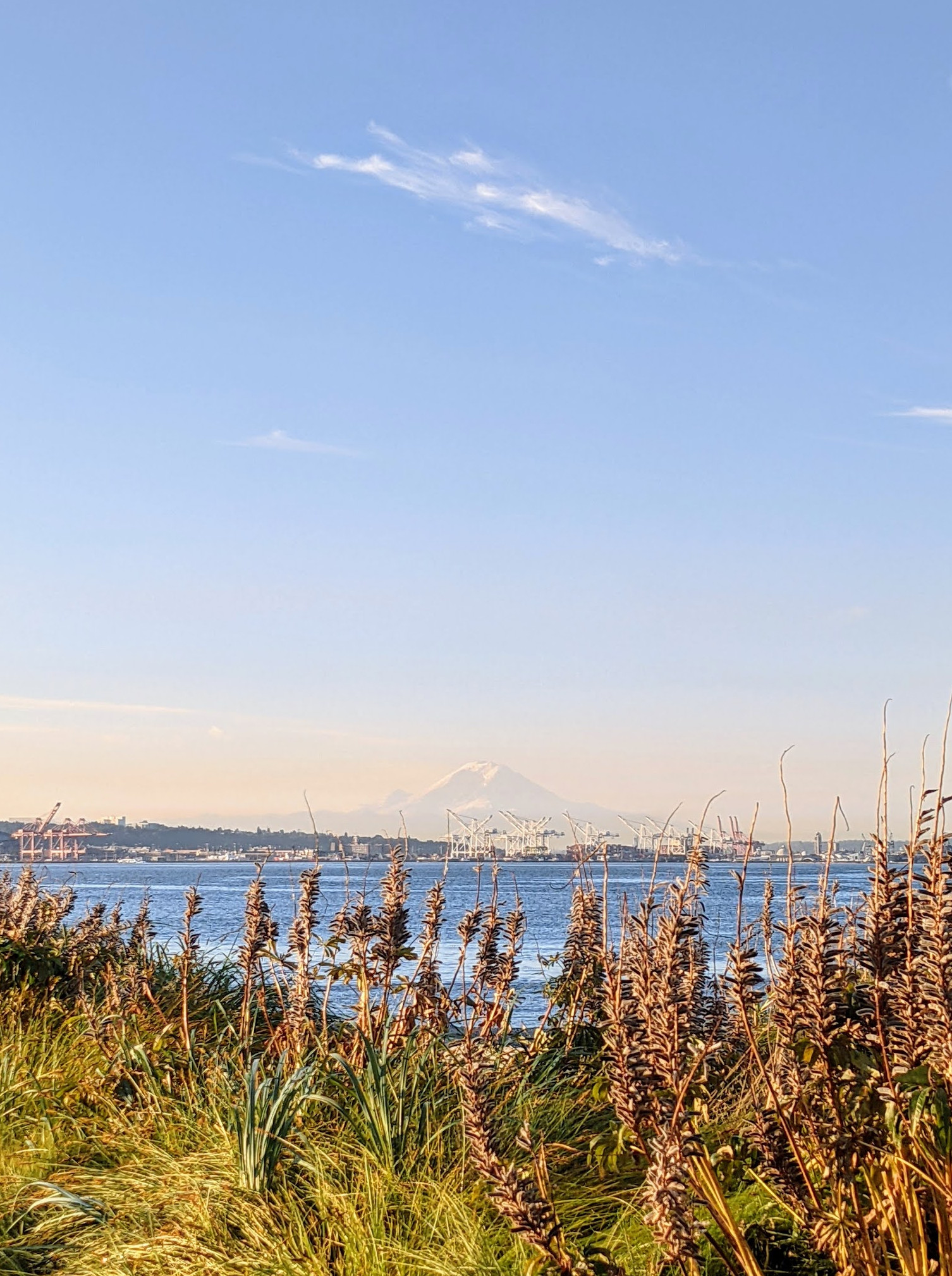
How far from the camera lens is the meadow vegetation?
339 cm

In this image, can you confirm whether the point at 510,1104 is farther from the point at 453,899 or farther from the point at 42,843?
the point at 453,899

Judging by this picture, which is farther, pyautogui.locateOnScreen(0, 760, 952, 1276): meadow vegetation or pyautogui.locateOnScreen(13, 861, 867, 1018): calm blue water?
pyautogui.locateOnScreen(13, 861, 867, 1018): calm blue water

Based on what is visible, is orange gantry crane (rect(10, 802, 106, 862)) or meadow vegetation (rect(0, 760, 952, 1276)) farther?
orange gantry crane (rect(10, 802, 106, 862))

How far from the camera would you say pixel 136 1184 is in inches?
214

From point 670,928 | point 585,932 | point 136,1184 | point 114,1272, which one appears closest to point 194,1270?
point 114,1272

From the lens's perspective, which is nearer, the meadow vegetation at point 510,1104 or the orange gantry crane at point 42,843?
the meadow vegetation at point 510,1104

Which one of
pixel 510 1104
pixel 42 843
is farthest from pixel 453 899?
pixel 510 1104

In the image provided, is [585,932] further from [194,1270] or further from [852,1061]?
[852,1061]

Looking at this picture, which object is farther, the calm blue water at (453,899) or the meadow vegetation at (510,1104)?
the calm blue water at (453,899)

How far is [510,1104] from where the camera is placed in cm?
616

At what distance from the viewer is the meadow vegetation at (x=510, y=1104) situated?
3389 millimetres

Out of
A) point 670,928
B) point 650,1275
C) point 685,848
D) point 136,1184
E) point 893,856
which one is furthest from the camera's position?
point 685,848

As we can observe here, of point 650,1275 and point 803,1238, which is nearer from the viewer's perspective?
point 650,1275

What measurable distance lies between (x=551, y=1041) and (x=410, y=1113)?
7.07 ft
